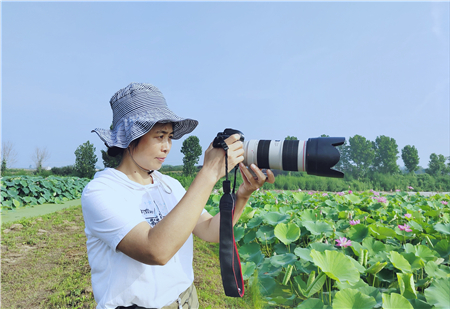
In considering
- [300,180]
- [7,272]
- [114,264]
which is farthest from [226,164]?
[300,180]

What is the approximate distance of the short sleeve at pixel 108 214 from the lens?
0.97 metres

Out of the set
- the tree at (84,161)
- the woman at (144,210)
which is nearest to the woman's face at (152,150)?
the woman at (144,210)

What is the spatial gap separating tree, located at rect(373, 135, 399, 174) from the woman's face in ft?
86.0

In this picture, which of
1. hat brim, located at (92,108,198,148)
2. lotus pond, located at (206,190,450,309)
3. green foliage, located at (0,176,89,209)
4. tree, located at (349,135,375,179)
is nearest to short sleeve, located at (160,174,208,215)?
hat brim, located at (92,108,198,148)

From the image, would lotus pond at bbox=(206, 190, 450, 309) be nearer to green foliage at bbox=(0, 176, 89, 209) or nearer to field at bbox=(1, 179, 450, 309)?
field at bbox=(1, 179, 450, 309)

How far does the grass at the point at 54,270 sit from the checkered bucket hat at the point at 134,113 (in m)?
1.14

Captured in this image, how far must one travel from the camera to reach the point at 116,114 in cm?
132

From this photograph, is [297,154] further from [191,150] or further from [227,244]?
[191,150]

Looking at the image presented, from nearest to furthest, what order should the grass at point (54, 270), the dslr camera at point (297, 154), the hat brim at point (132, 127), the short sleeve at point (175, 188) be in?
the hat brim at point (132, 127) < the dslr camera at point (297, 154) < the short sleeve at point (175, 188) < the grass at point (54, 270)

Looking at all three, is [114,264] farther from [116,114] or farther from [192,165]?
[192,165]

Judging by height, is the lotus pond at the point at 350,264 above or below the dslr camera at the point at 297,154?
below

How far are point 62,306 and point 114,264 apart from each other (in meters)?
1.81

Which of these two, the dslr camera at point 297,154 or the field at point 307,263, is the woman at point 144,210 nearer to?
the dslr camera at point 297,154

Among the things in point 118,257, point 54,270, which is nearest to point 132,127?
point 118,257
